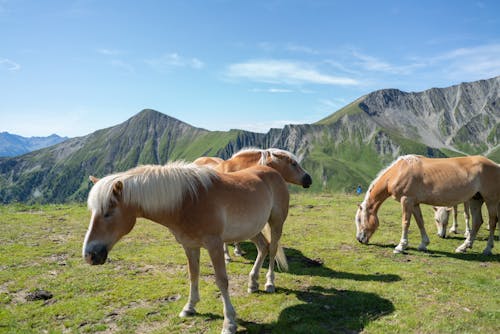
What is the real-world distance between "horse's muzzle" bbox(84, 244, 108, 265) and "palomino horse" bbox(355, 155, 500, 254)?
892 cm

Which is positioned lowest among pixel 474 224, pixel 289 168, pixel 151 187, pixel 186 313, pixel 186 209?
pixel 186 313

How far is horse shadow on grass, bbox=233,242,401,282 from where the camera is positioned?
8055mm

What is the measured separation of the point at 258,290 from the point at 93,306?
11.8 ft

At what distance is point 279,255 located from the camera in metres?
8.24

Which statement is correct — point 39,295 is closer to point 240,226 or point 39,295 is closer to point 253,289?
point 253,289

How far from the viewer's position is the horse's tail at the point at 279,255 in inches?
311

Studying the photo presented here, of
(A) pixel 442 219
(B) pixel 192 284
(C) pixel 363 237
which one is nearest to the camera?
(B) pixel 192 284

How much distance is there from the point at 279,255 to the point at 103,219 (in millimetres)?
4834

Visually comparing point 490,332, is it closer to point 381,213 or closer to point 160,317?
point 160,317

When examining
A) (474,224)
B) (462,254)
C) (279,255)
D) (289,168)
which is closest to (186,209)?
(279,255)

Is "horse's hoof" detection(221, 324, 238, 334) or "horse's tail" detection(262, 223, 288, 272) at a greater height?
"horse's tail" detection(262, 223, 288, 272)

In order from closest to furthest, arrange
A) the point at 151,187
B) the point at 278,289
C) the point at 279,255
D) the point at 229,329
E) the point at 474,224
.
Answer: the point at 151,187 → the point at 229,329 → the point at 278,289 → the point at 279,255 → the point at 474,224

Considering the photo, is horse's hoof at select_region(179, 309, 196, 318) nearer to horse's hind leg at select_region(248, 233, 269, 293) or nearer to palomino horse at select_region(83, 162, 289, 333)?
palomino horse at select_region(83, 162, 289, 333)

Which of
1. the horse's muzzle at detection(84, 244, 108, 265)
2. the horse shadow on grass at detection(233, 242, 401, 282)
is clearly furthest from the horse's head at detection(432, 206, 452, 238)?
the horse's muzzle at detection(84, 244, 108, 265)
